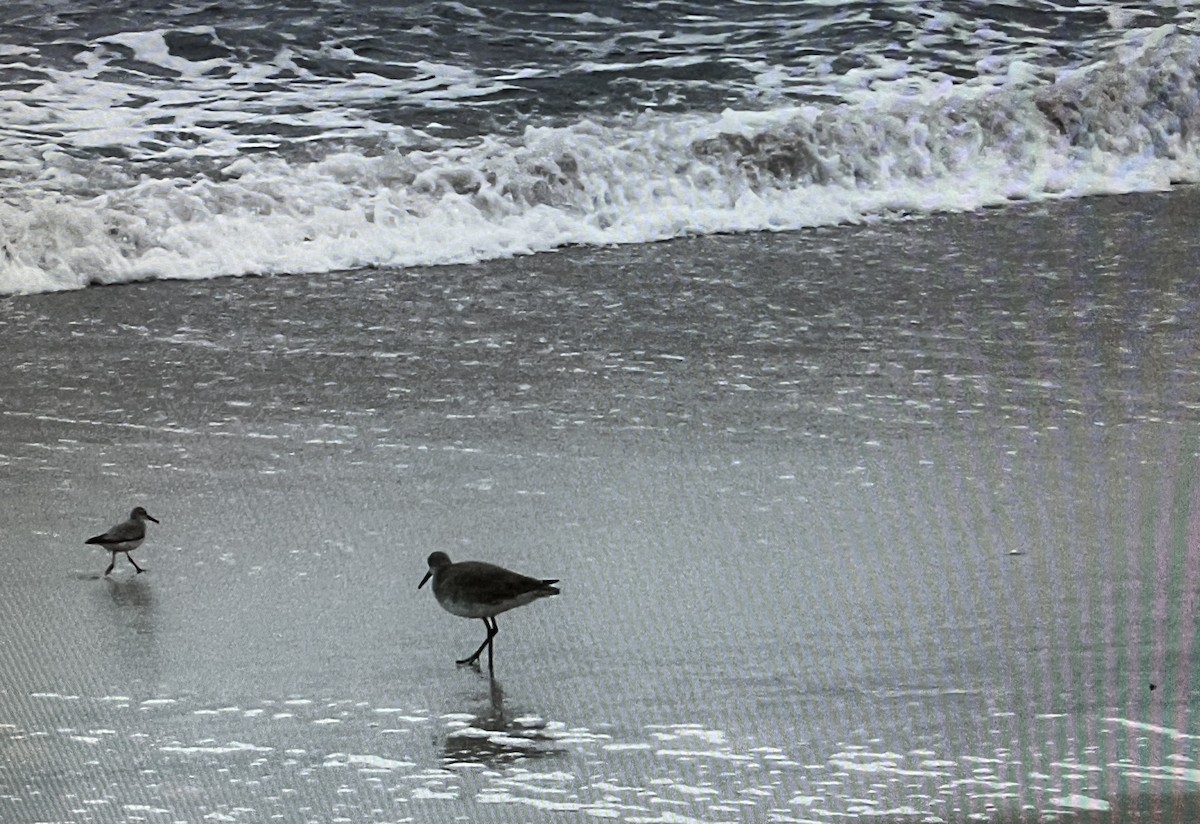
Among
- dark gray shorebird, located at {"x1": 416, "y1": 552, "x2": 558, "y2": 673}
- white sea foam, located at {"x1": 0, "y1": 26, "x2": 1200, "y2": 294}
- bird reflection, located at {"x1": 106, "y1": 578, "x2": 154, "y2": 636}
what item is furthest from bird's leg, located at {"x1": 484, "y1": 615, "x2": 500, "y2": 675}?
white sea foam, located at {"x1": 0, "y1": 26, "x2": 1200, "y2": 294}

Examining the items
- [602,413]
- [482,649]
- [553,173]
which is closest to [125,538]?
[482,649]

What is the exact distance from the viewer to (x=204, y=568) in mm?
5344

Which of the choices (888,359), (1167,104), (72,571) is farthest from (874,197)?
(72,571)

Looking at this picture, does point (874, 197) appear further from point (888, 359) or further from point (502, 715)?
point (502, 715)

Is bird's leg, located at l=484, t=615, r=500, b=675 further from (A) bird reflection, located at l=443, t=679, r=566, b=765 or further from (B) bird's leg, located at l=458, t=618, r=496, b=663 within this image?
(A) bird reflection, located at l=443, t=679, r=566, b=765

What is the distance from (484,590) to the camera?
4309mm

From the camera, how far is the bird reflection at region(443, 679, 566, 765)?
3906 millimetres

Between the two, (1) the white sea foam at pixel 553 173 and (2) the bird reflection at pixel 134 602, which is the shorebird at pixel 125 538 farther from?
(1) the white sea foam at pixel 553 173

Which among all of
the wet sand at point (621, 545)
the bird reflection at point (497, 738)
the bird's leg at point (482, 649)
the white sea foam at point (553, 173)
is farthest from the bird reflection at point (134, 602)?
the white sea foam at point (553, 173)

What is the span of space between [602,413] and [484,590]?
9.01 feet

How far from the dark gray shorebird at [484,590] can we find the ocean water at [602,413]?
0.17 metres

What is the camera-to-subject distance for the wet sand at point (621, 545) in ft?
12.5

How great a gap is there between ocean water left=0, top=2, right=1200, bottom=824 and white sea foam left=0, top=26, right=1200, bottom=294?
0.04 m

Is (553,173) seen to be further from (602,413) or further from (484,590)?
(484,590)
